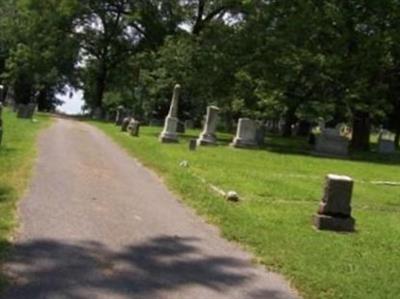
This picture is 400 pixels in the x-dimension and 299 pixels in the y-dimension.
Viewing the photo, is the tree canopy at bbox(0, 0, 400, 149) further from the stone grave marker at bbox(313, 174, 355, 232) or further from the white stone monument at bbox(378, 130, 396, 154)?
the stone grave marker at bbox(313, 174, 355, 232)

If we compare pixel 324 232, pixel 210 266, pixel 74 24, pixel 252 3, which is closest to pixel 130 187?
pixel 324 232

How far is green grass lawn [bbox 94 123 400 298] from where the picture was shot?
787 cm

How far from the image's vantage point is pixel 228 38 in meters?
35.0

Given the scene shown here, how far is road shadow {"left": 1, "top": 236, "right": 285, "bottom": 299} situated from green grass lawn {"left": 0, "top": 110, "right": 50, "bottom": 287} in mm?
306

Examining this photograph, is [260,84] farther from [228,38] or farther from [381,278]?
[381,278]

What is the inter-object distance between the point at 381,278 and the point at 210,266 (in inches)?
69.4

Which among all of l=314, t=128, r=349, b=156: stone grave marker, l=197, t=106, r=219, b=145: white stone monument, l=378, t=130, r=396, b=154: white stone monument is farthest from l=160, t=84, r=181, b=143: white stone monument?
l=378, t=130, r=396, b=154: white stone monument

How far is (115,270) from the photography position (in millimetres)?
7461

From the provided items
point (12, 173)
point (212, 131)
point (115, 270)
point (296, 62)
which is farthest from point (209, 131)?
point (115, 270)

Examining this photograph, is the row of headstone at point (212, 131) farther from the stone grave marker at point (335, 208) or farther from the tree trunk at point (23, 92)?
the tree trunk at point (23, 92)

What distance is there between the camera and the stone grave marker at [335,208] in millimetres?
10812

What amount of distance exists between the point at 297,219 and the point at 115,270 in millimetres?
4500

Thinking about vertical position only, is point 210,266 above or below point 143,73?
below

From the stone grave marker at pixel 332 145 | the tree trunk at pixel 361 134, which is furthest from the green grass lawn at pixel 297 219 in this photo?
the tree trunk at pixel 361 134
